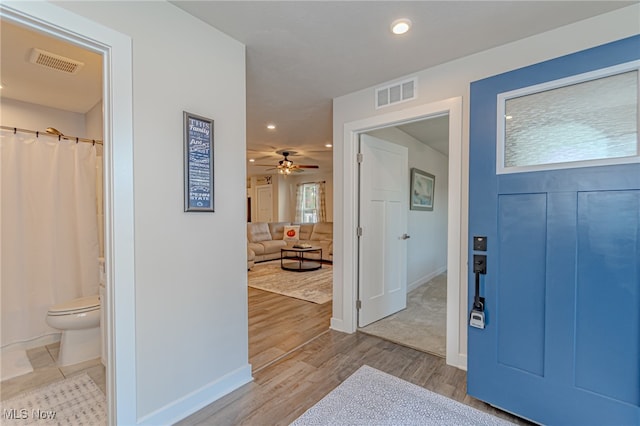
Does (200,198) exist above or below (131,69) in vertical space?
below

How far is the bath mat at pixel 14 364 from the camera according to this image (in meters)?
2.11

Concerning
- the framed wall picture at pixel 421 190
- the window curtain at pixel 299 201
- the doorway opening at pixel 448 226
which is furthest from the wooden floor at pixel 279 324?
the window curtain at pixel 299 201

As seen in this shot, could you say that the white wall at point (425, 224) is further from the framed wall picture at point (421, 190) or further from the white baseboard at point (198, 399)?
the white baseboard at point (198, 399)

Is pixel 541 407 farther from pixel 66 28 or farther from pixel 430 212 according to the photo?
pixel 430 212

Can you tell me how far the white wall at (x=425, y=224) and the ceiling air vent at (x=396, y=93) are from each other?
2.64 ft

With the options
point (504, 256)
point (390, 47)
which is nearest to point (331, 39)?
point (390, 47)

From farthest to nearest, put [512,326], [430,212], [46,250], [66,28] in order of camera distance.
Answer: [430,212] → [46,250] → [512,326] → [66,28]

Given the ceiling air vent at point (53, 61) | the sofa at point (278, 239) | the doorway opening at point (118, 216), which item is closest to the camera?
the doorway opening at point (118, 216)

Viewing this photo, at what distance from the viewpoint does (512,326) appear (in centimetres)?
169

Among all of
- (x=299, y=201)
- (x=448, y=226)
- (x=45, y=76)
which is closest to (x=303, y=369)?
(x=448, y=226)

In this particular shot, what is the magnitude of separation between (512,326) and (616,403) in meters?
0.51

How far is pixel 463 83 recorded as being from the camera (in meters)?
2.20

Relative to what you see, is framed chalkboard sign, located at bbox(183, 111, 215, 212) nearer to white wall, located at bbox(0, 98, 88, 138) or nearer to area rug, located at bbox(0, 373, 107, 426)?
area rug, located at bbox(0, 373, 107, 426)

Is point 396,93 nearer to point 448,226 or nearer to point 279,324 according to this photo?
point 448,226
